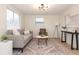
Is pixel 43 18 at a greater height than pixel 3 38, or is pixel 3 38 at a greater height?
pixel 43 18

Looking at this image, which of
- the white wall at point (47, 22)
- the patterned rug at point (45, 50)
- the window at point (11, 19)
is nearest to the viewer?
the patterned rug at point (45, 50)

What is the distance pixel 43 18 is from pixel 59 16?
54.6 inches

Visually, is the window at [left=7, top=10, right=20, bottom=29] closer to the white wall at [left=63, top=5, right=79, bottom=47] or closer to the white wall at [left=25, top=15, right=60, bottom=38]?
the white wall at [left=25, top=15, right=60, bottom=38]

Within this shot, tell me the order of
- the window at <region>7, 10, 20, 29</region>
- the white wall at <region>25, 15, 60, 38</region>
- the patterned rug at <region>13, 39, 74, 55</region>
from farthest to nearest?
the white wall at <region>25, 15, 60, 38</region> → the window at <region>7, 10, 20, 29</region> → the patterned rug at <region>13, 39, 74, 55</region>

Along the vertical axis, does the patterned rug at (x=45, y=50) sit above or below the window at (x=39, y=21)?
below

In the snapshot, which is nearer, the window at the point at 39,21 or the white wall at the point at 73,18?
the white wall at the point at 73,18

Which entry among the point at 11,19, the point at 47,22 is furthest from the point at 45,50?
the point at 47,22

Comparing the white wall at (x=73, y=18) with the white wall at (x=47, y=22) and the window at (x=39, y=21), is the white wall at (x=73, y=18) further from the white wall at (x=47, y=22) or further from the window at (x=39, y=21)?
the window at (x=39, y=21)

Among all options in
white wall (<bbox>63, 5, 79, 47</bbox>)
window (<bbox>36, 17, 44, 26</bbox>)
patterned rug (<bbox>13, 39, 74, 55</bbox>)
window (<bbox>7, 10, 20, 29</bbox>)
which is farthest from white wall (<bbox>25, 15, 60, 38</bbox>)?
patterned rug (<bbox>13, 39, 74, 55</bbox>)

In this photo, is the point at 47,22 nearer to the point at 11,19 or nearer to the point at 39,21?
the point at 39,21

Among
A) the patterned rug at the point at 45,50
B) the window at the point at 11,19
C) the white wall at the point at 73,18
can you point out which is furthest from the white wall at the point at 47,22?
the patterned rug at the point at 45,50

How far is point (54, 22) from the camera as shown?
9.84 m
